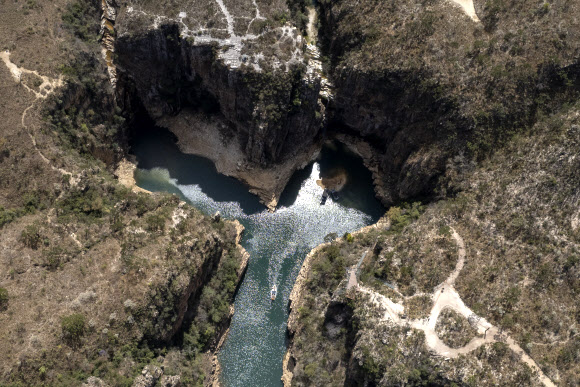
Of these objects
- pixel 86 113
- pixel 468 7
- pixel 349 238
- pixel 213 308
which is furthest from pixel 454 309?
pixel 86 113

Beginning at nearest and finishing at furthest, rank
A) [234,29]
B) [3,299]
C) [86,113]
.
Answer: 1. [3,299]
2. [86,113]
3. [234,29]

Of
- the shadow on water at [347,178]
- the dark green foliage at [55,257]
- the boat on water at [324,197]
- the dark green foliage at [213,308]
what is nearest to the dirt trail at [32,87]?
the dark green foliage at [55,257]

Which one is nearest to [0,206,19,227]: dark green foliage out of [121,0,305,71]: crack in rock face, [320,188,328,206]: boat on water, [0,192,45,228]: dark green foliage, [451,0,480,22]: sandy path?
[0,192,45,228]: dark green foliage

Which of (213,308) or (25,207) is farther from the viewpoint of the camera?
(213,308)

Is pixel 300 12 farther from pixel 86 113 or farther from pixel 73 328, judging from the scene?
pixel 73 328

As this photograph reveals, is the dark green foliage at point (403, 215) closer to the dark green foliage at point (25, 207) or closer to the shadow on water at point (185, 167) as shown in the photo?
the shadow on water at point (185, 167)

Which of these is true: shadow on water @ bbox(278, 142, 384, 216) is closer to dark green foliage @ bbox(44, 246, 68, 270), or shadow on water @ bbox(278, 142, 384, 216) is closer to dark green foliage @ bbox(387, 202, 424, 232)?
dark green foliage @ bbox(387, 202, 424, 232)
